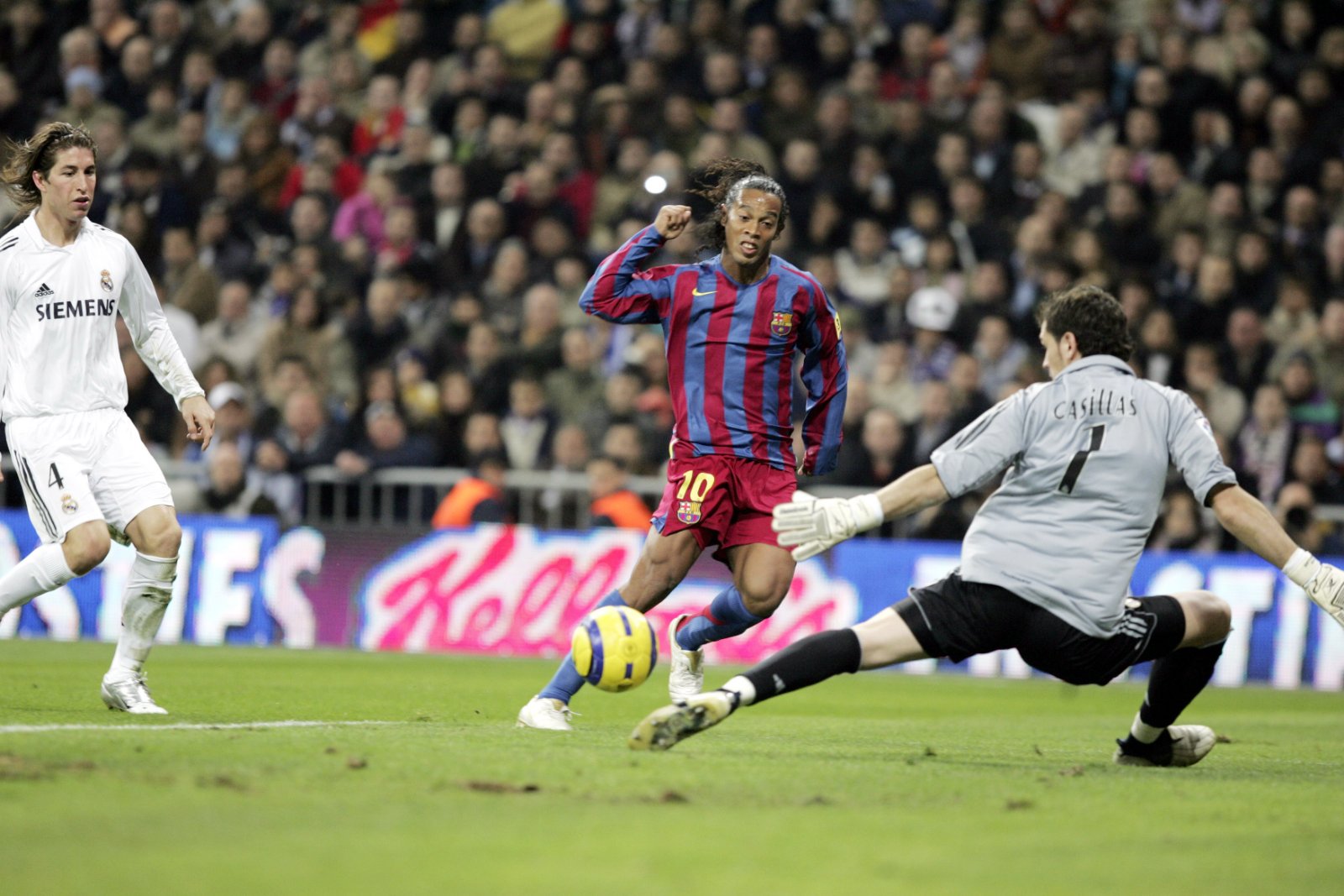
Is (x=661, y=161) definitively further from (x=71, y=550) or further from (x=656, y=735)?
(x=656, y=735)

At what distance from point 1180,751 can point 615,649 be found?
231 cm

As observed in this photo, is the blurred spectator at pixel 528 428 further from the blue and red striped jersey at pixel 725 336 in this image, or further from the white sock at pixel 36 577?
the white sock at pixel 36 577

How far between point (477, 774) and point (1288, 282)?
1120 centimetres

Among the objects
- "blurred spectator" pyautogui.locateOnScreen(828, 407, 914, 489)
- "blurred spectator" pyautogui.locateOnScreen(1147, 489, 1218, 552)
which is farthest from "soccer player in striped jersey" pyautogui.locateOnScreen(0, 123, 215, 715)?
"blurred spectator" pyautogui.locateOnScreen(1147, 489, 1218, 552)

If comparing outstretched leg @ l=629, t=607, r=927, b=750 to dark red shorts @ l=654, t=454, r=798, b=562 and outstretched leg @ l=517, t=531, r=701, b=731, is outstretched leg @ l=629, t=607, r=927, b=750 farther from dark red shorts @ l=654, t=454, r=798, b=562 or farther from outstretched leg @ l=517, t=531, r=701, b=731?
dark red shorts @ l=654, t=454, r=798, b=562

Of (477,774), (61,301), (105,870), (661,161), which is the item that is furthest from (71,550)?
(661,161)

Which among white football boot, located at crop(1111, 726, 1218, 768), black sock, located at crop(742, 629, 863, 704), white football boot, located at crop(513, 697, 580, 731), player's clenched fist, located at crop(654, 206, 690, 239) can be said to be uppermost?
player's clenched fist, located at crop(654, 206, 690, 239)

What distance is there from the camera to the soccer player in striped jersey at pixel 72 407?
25.6 feet

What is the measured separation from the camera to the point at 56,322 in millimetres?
7883

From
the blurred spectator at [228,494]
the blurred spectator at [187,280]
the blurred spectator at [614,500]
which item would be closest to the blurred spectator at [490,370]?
the blurred spectator at [614,500]

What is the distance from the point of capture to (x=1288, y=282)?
1505 centimetres

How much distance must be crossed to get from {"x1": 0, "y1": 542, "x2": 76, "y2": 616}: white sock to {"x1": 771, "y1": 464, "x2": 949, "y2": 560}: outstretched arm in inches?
132

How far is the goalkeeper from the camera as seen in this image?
6.39 meters

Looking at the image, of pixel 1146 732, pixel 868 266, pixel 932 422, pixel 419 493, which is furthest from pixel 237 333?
pixel 1146 732
